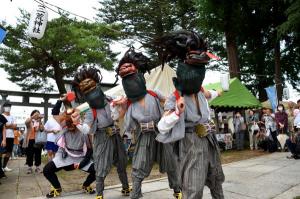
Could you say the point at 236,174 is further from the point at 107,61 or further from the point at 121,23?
the point at 121,23

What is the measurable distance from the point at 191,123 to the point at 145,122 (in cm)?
131

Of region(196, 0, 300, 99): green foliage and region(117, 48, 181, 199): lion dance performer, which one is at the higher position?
region(196, 0, 300, 99): green foliage

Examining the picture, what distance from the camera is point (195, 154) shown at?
391 cm

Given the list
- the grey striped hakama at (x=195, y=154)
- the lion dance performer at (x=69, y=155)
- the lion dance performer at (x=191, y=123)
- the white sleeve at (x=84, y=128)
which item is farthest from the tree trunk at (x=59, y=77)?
the grey striped hakama at (x=195, y=154)

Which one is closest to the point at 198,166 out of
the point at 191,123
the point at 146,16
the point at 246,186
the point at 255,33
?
the point at 191,123

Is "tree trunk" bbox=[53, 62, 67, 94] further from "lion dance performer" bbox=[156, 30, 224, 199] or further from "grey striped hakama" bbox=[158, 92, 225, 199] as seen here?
"grey striped hakama" bbox=[158, 92, 225, 199]

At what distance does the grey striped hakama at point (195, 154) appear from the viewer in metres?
3.83

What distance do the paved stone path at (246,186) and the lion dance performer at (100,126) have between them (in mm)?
750

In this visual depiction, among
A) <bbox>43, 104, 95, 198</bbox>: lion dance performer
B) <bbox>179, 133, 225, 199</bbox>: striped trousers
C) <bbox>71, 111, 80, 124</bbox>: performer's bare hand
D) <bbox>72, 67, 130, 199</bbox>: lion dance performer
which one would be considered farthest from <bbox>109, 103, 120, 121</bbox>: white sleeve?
<bbox>179, 133, 225, 199</bbox>: striped trousers

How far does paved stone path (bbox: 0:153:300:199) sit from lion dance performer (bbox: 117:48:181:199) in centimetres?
87

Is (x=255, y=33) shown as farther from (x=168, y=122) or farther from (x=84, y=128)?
(x=168, y=122)

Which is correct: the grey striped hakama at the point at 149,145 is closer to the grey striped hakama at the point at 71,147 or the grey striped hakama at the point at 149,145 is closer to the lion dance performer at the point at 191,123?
the lion dance performer at the point at 191,123

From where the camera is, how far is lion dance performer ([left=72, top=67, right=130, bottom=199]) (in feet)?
18.7

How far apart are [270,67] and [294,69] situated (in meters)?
1.40
